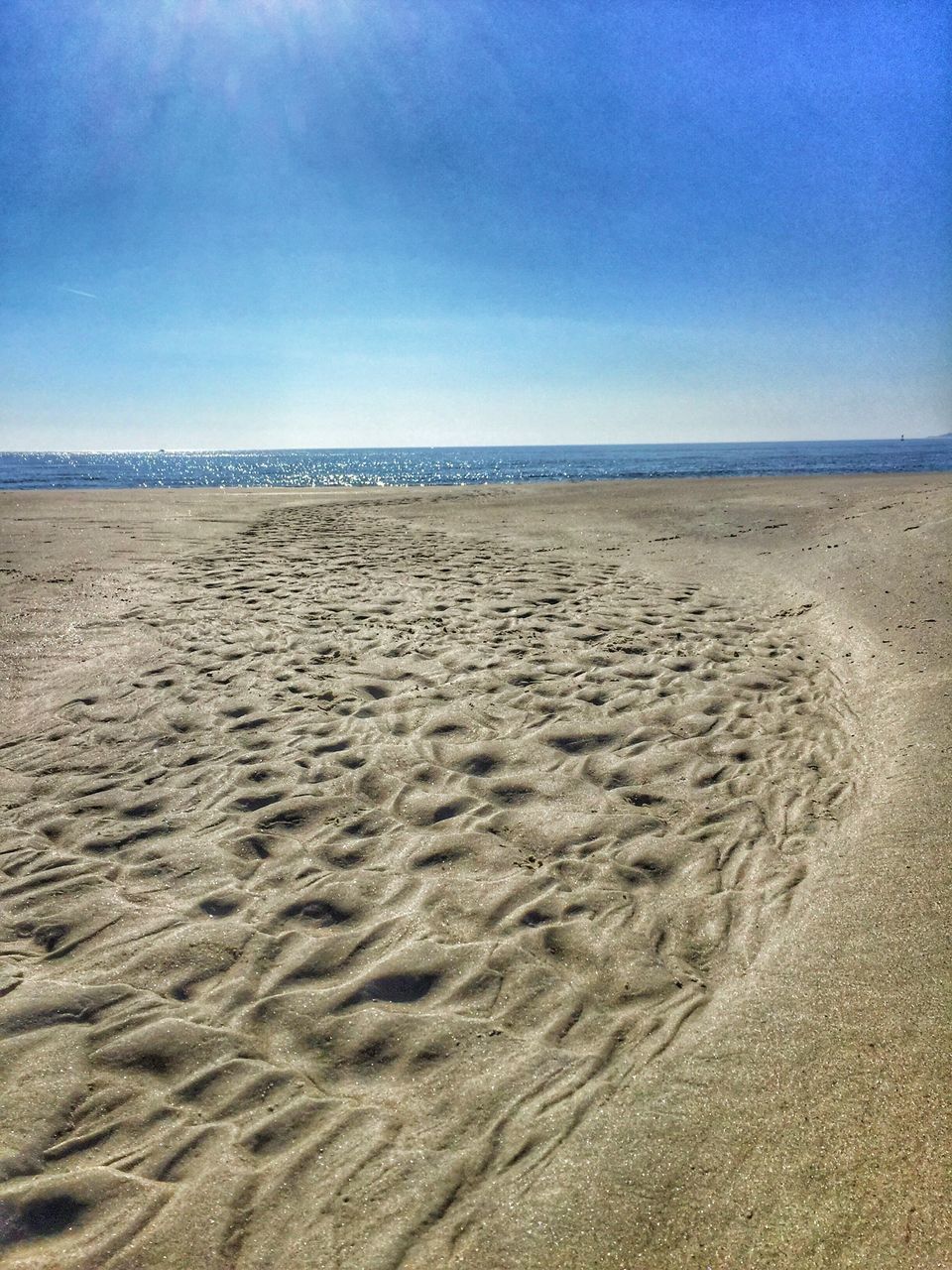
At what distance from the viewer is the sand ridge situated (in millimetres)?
2109

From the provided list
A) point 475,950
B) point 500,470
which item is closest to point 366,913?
point 475,950

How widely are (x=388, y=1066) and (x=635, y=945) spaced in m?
1.20

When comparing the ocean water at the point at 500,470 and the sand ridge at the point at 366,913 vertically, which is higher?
the ocean water at the point at 500,470

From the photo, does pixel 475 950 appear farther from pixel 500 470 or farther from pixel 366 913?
pixel 500 470

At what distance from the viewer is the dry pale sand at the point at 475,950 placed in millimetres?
2004

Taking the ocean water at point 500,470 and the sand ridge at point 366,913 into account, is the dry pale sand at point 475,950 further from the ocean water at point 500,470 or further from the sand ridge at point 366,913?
the ocean water at point 500,470

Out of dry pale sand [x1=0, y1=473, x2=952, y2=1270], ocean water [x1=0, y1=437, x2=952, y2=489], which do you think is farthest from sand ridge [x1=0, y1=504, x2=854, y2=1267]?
ocean water [x1=0, y1=437, x2=952, y2=489]

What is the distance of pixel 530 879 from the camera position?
350 cm

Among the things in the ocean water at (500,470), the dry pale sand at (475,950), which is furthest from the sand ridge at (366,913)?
the ocean water at (500,470)

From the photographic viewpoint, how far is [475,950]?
3.03 m

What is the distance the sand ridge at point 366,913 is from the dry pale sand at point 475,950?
→ 0.05 ft

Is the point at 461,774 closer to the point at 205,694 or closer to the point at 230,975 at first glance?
the point at 230,975

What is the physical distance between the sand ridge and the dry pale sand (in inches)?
0.6

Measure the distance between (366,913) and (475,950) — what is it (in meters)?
0.57
